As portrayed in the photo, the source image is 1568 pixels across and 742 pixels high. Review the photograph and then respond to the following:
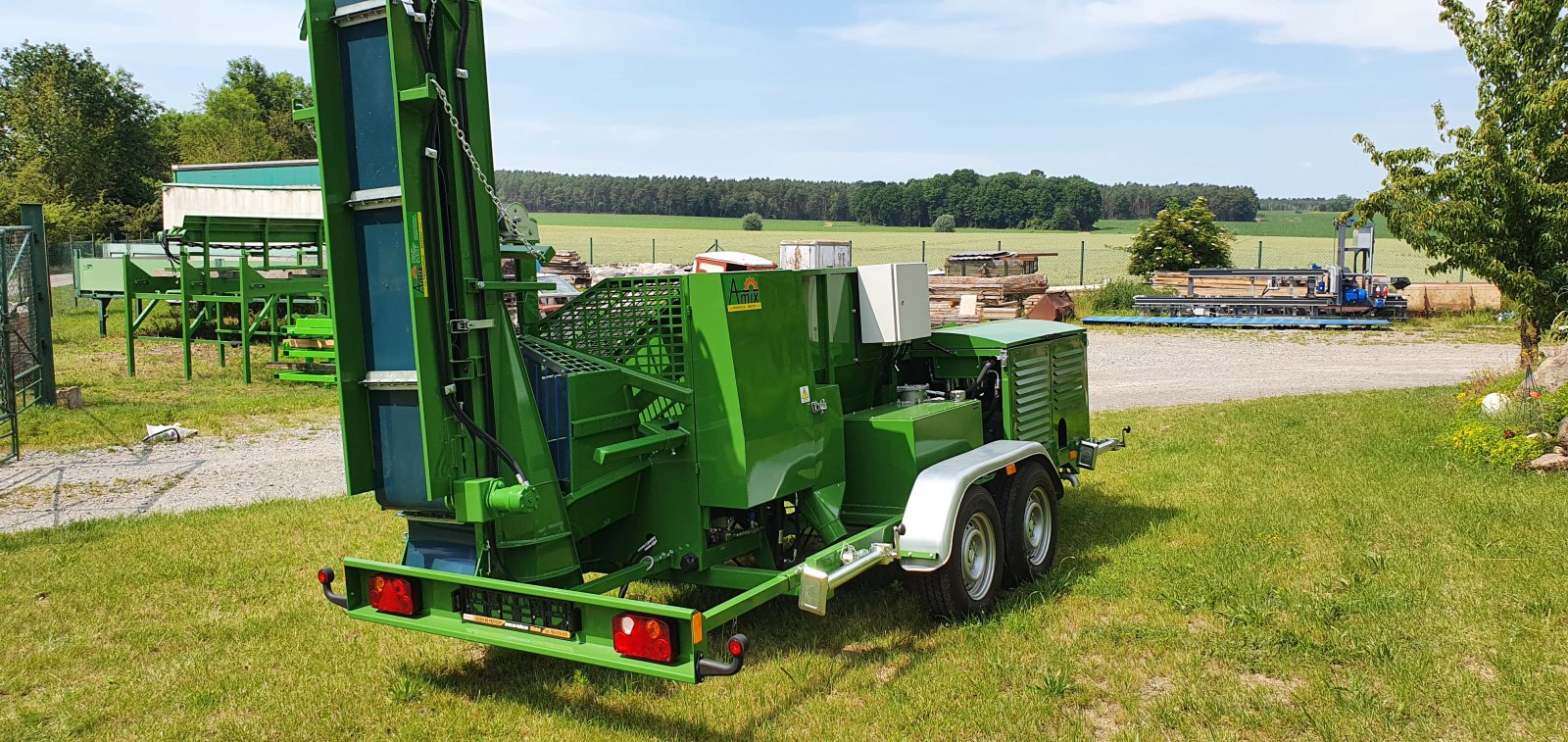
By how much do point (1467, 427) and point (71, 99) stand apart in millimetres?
55549

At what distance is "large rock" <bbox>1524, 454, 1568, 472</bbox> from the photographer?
9.05 metres

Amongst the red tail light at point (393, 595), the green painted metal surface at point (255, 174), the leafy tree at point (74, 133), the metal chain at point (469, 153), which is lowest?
the red tail light at point (393, 595)

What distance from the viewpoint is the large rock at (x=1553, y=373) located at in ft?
33.8

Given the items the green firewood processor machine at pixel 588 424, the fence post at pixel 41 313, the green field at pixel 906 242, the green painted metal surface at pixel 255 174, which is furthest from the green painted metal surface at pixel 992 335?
the green field at pixel 906 242

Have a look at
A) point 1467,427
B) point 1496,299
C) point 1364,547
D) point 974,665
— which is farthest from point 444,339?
point 1496,299

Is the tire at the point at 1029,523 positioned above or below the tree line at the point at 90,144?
below

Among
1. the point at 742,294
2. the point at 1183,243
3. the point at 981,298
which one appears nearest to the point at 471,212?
the point at 742,294

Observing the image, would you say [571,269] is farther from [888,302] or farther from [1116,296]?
[888,302]

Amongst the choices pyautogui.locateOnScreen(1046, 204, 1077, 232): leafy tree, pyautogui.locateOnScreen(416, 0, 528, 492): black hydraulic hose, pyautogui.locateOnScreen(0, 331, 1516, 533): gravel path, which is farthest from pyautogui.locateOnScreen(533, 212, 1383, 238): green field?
pyautogui.locateOnScreen(416, 0, 528, 492): black hydraulic hose

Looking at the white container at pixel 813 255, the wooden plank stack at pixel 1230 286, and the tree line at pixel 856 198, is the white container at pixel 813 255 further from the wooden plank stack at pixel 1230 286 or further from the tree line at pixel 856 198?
the tree line at pixel 856 198

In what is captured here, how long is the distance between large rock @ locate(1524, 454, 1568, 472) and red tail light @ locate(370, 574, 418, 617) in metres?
8.94

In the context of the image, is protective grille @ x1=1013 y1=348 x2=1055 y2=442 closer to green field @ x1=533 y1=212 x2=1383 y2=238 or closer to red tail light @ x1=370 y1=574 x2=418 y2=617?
red tail light @ x1=370 y1=574 x2=418 y2=617

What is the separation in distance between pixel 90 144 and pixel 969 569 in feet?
175

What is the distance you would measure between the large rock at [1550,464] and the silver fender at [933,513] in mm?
5999
